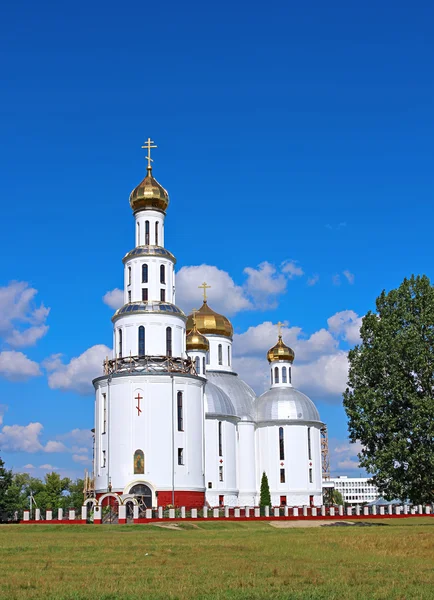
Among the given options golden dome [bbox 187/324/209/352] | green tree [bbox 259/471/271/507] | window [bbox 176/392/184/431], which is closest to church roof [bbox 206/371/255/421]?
golden dome [bbox 187/324/209/352]

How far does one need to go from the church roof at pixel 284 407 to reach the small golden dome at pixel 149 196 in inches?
916

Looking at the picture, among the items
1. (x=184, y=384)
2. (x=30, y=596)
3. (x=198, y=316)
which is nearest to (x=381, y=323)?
(x=184, y=384)

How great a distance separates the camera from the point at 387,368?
1646 inches

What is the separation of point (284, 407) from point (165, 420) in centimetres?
2277

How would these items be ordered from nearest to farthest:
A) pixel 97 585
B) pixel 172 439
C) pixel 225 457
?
pixel 97 585, pixel 172 439, pixel 225 457

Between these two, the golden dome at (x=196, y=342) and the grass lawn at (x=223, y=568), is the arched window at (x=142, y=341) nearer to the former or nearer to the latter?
the golden dome at (x=196, y=342)

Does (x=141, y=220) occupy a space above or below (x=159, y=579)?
above

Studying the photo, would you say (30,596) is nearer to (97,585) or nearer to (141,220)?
(97,585)

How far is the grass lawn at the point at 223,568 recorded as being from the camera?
50.5ft

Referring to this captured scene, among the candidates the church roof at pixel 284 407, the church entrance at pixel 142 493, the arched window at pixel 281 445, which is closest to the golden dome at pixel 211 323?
the church roof at pixel 284 407

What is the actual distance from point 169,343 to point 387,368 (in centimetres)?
2071

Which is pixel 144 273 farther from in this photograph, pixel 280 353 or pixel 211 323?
pixel 280 353

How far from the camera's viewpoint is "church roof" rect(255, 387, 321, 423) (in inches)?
3002

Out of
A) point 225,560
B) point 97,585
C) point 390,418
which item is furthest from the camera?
point 390,418
